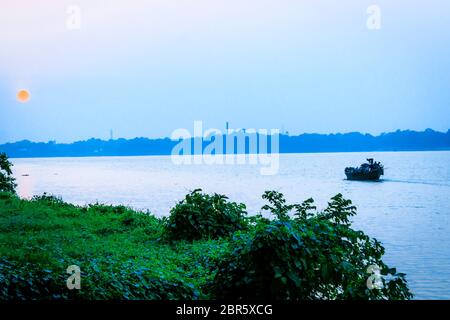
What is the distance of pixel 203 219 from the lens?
583 inches

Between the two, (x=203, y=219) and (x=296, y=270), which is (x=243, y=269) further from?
(x=203, y=219)

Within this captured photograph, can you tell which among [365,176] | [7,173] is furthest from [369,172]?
[7,173]

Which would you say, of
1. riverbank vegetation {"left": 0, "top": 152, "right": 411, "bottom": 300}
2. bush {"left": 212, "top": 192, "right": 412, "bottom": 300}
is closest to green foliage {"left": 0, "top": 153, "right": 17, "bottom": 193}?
riverbank vegetation {"left": 0, "top": 152, "right": 411, "bottom": 300}

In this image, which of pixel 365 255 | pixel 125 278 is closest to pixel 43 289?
pixel 125 278

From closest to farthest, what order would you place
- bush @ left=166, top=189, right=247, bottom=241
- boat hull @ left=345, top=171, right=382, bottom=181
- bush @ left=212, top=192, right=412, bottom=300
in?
bush @ left=212, top=192, right=412, bottom=300, bush @ left=166, top=189, right=247, bottom=241, boat hull @ left=345, top=171, right=382, bottom=181

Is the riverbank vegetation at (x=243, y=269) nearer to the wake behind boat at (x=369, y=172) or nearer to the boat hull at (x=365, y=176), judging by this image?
the wake behind boat at (x=369, y=172)

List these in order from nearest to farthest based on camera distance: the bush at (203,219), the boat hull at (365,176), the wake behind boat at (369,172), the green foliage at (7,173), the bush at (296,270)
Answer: the bush at (296,270) < the bush at (203,219) < the green foliage at (7,173) < the wake behind boat at (369,172) < the boat hull at (365,176)

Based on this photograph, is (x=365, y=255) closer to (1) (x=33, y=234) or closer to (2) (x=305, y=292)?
(2) (x=305, y=292)

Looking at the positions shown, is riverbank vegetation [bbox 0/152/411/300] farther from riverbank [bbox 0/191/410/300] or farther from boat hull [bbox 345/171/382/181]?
boat hull [bbox 345/171/382/181]

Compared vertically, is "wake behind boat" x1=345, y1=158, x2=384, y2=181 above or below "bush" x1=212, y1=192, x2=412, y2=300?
below

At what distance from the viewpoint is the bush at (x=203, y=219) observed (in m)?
14.5

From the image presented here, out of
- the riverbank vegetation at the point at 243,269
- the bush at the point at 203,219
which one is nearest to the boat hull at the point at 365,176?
the bush at the point at 203,219

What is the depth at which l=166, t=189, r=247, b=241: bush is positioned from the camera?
1452cm

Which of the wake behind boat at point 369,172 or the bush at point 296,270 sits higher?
the bush at point 296,270
